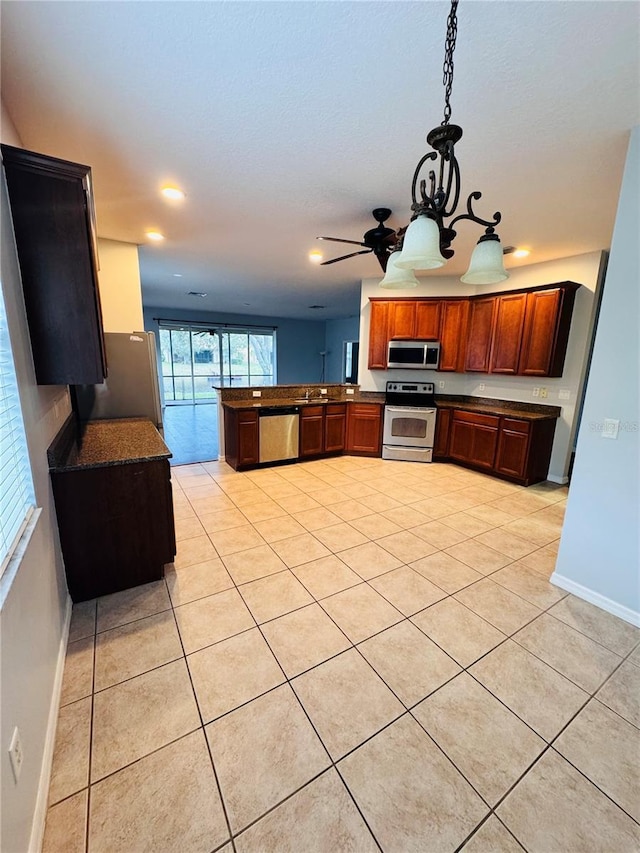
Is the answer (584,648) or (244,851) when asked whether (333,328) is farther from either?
(244,851)

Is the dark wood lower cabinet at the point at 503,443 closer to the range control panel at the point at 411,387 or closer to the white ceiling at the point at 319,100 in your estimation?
the range control panel at the point at 411,387

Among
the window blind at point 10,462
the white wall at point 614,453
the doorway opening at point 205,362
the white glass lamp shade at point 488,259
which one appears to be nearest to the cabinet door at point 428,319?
the white wall at point 614,453

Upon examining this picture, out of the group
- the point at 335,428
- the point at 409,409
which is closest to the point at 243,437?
the point at 335,428

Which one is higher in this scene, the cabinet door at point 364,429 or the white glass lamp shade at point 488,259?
the white glass lamp shade at point 488,259

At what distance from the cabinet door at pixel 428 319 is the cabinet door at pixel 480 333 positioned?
0.42 m

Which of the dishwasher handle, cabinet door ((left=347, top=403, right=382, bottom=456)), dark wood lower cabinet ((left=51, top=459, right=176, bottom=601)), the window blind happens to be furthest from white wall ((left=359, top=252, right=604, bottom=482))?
the window blind

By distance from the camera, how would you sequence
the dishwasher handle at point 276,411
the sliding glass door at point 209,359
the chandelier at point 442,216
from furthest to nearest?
the sliding glass door at point 209,359, the dishwasher handle at point 276,411, the chandelier at point 442,216

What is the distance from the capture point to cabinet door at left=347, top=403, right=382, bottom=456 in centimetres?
512

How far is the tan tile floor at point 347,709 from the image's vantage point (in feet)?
3.67

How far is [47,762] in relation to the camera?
122 centimetres

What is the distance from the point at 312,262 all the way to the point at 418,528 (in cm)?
338

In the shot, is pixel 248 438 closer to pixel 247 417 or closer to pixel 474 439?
pixel 247 417

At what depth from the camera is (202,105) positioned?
169 cm

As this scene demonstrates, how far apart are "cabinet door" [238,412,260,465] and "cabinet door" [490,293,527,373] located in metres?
3.18
